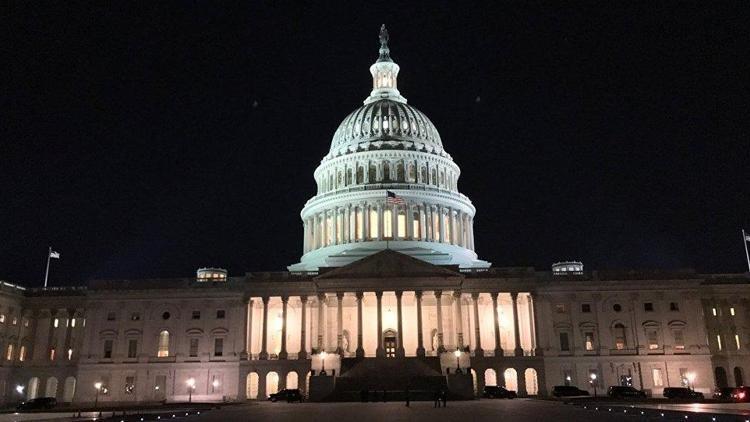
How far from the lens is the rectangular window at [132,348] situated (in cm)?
8006

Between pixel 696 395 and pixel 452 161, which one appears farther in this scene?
pixel 452 161

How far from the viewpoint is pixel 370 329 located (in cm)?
8094

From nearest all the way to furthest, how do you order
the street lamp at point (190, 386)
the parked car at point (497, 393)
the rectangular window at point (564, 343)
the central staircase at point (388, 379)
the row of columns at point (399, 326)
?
the central staircase at point (388, 379)
the parked car at point (497, 393)
the row of columns at point (399, 326)
the street lamp at point (190, 386)
the rectangular window at point (564, 343)

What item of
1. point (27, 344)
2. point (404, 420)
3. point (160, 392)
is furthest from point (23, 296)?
point (404, 420)

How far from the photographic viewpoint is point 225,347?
7894 cm

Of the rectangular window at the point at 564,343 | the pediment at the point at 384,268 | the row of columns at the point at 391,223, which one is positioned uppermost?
the row of columns at the point at 391,223

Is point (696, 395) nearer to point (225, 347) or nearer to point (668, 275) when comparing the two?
point (668, 275)

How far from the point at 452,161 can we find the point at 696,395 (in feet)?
176

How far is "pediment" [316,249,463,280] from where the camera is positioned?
75562 mm

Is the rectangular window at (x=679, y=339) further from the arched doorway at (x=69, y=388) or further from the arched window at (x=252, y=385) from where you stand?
the arched doorway at (x=69, y=388)

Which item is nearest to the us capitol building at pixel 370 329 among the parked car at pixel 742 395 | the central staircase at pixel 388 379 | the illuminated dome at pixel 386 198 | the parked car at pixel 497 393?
the central staircase at pixel 388 379

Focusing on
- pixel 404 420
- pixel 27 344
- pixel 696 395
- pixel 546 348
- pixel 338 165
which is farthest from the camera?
pixel 338 165

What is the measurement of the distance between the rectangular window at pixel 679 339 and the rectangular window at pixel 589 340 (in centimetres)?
928

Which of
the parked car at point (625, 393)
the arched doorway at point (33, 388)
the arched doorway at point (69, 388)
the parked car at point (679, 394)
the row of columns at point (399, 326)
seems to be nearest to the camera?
Answer: the parked car at point (679, 394)
